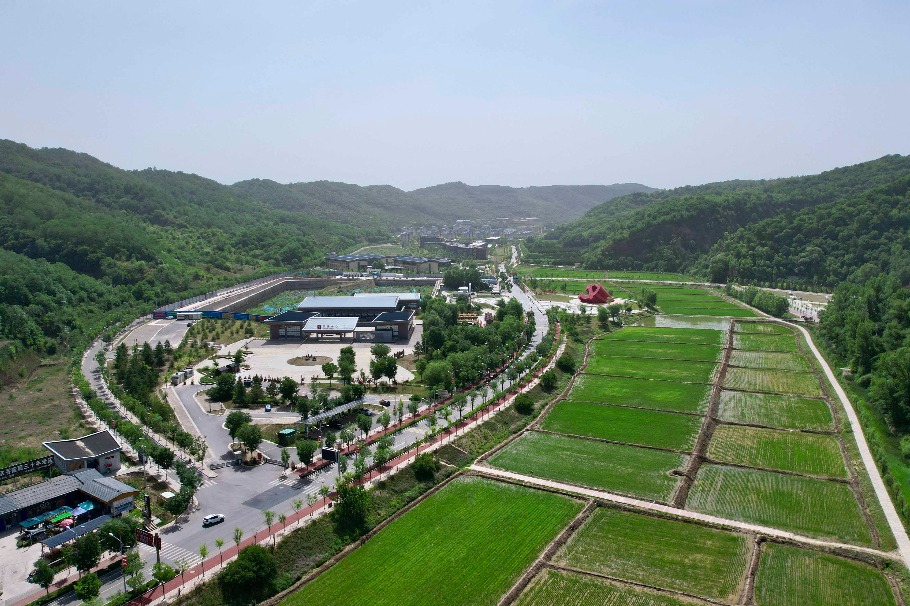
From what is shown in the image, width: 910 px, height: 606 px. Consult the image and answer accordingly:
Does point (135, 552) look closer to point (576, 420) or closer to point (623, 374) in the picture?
point (576, 420)

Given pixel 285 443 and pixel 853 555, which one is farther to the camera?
pixel 285 443

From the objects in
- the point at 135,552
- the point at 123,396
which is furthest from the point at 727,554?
the point at 123,396

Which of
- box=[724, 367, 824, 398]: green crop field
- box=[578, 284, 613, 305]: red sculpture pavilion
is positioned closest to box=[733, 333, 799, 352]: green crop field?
box=[724, 367, 824, 398]: green crop field

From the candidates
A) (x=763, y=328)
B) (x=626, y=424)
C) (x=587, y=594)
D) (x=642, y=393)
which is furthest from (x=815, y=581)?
(x=763, y=328)

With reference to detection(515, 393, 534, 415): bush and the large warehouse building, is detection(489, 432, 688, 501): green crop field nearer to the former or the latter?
detection(515, 393, 534, 415): bush

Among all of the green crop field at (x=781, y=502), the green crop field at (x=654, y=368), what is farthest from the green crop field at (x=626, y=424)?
the green crop field at (x=654, y=368)

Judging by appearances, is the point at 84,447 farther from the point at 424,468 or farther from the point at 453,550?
the point at 453,550
